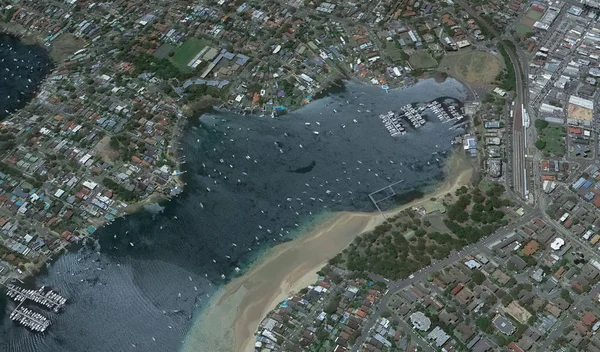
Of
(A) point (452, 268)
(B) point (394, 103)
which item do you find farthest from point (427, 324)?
(B) point (394, 103)

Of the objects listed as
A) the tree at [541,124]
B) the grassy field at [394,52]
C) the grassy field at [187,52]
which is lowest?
the tree at [541,124]

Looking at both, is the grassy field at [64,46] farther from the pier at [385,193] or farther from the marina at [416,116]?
the pier at [385,193]

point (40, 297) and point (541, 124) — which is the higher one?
point (40, 297)

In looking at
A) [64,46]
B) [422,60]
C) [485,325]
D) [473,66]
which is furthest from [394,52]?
[64,46]

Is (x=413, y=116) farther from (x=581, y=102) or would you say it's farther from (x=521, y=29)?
(x=521, y=29)

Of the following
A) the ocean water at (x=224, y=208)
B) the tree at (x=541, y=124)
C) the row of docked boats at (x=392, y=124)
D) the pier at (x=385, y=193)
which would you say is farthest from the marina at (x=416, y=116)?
the tree at (x=541, y=124)

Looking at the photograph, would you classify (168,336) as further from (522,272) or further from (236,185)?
(522,272)

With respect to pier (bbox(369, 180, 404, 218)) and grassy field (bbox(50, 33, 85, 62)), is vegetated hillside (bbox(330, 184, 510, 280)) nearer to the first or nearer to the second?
pier (bbox(369, 180, 404, 218))
